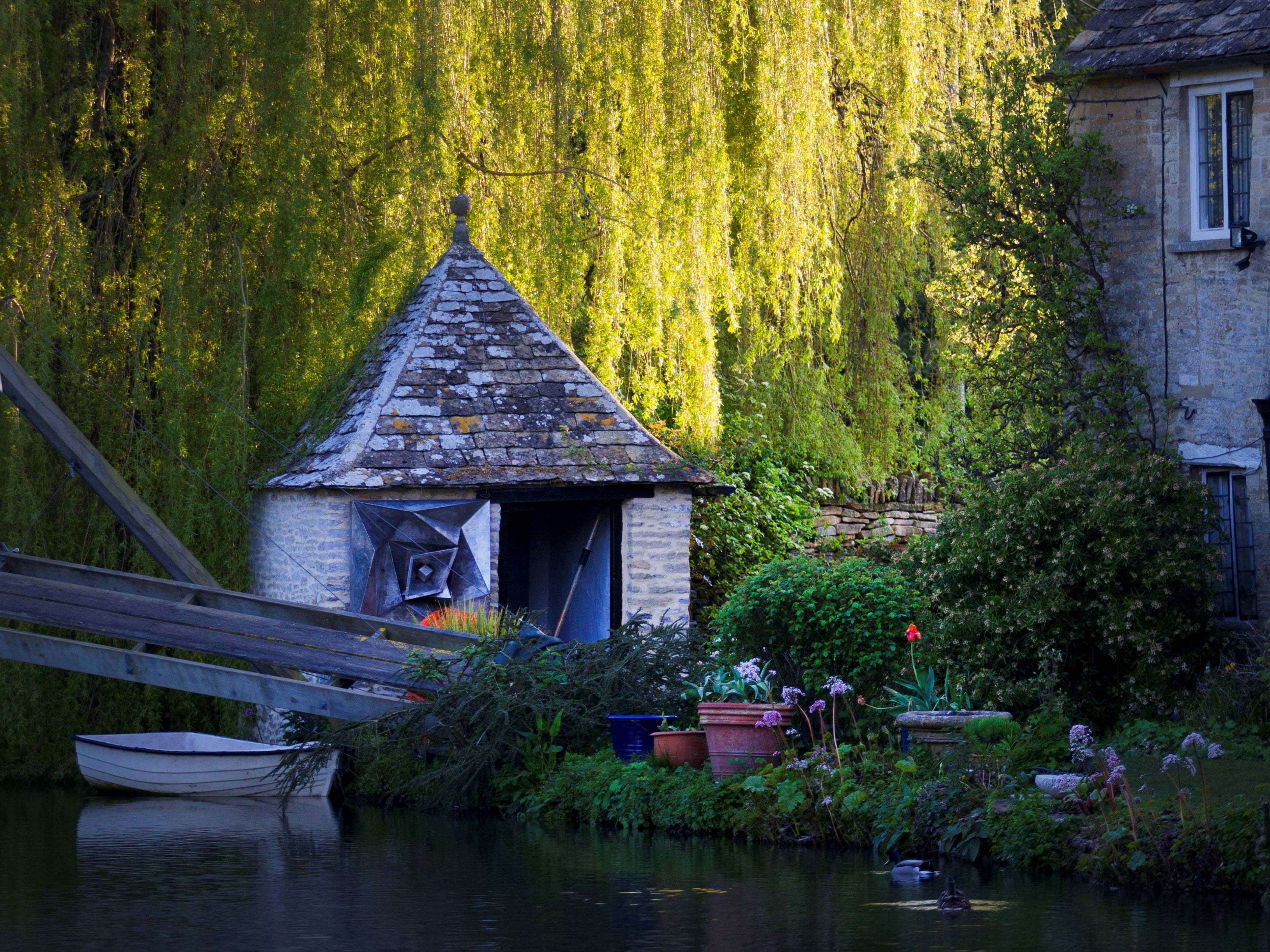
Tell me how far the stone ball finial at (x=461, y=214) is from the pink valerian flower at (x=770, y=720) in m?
6.69

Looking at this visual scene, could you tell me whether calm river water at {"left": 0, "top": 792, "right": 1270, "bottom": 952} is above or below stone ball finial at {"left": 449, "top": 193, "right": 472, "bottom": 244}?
below

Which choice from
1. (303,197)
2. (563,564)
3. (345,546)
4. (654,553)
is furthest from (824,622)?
(303,197)

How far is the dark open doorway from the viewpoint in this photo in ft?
54.3

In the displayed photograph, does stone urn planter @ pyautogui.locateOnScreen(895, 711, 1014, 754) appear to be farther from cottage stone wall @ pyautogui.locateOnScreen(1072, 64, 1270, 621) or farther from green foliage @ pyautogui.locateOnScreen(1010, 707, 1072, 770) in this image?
cottage stone wall @ pyautogui.locateOnScreen(1072, 64, 1270, 621)

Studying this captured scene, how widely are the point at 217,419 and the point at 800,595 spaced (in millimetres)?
5930

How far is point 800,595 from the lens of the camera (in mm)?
12797

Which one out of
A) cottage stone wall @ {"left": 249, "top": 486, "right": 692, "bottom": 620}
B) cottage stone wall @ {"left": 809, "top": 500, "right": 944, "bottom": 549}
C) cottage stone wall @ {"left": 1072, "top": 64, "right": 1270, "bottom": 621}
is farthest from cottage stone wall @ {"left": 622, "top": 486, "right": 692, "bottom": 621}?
cottage stone wall @ {"left": 809, "top": 500, "right": 944, "bottom": 549}

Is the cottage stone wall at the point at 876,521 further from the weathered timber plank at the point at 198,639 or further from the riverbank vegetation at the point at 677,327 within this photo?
the weathered timber plank at the point at 198,639

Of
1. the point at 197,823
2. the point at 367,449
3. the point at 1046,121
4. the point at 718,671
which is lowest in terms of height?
the point at 197,823

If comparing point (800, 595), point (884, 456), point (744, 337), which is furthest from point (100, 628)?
point (884, 456)

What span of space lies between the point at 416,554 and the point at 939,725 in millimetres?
5859

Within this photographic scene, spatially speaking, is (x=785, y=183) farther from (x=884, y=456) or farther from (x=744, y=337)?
(x=884, y=456)

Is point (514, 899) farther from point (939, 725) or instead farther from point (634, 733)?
point (634, 733)

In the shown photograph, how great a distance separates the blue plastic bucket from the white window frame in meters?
5.61
